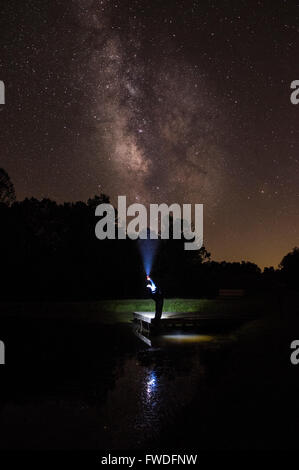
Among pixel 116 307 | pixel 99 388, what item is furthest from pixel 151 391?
pixel 116 307

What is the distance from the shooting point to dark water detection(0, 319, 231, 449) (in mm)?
5930

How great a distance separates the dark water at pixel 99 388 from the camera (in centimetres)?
593

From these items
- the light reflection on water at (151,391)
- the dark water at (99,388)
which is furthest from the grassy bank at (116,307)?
the light reflection on water at (151,391)

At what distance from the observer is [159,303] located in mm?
18672

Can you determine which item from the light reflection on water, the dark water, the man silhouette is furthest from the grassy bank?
the light reflection on water

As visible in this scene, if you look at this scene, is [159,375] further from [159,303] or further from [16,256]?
[16,256]

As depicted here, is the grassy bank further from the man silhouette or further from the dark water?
the dark water

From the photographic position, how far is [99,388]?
8.73 m

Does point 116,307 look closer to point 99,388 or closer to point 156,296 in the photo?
point 156,296

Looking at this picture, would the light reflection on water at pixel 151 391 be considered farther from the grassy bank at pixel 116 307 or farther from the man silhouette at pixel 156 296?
the grassy bank at pixel 116 307

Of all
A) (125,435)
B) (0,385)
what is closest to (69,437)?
(125,435)

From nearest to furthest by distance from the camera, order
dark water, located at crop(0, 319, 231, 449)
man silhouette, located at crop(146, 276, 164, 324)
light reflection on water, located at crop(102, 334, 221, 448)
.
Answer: dark water, located at crop(0, 319, 231, 449), light reflection on water, located at crop(102, 334, 221, 448), man silhouette, located at crop(146, 276, 164, 324)

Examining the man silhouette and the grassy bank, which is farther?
the grassy bank

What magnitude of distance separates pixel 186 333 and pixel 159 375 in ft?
28.2
